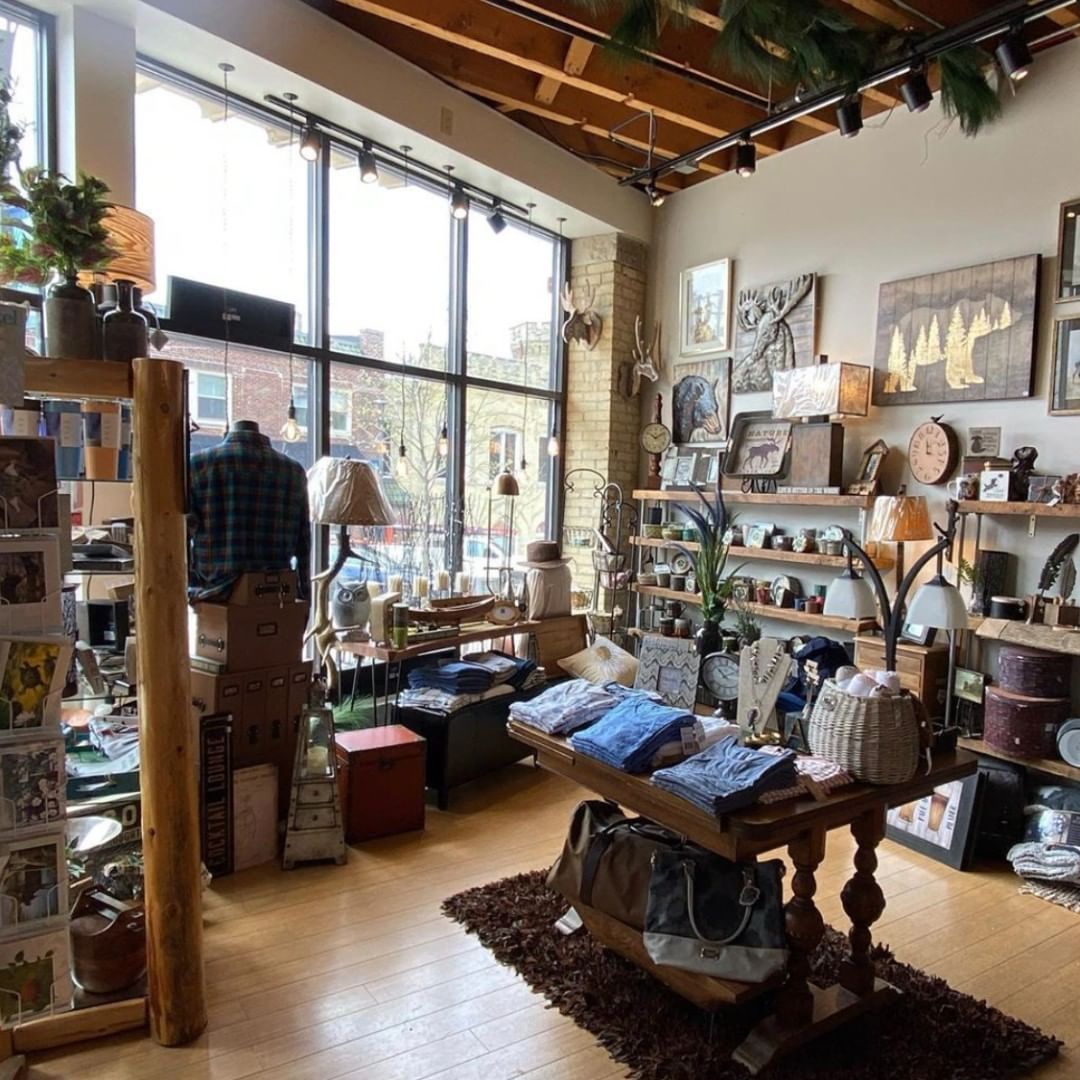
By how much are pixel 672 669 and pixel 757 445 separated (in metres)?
2.97

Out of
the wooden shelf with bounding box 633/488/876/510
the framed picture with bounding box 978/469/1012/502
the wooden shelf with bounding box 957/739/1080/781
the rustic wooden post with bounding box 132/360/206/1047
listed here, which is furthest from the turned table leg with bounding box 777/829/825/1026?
the wooden shelf with bounding box 633/488/876/510

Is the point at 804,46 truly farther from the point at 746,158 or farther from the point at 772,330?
the point at 772,330

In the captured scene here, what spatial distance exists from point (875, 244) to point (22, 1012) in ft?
16.5

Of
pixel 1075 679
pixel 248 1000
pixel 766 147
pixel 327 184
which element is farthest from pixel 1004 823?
pixel 327 184

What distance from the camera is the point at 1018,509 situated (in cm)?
362

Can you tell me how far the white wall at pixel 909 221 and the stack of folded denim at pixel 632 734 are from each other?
8.71ft

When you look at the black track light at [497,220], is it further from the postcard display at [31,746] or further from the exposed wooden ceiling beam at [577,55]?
the postcard display at [31,746]

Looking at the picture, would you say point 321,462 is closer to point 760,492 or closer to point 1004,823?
point 760,492

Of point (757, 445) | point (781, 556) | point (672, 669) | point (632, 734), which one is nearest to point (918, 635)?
point (781, 556)

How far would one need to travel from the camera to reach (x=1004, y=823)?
3.42 metres

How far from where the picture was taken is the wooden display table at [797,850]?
6.14ft

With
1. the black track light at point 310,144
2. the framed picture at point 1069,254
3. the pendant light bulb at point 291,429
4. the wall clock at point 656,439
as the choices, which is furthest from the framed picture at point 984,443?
the black track light at point 310,144

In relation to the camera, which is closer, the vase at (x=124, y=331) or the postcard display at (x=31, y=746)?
the postcard display at (x=31, y=746)

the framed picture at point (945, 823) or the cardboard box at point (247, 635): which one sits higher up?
the cardboard box at point (247, 635)
